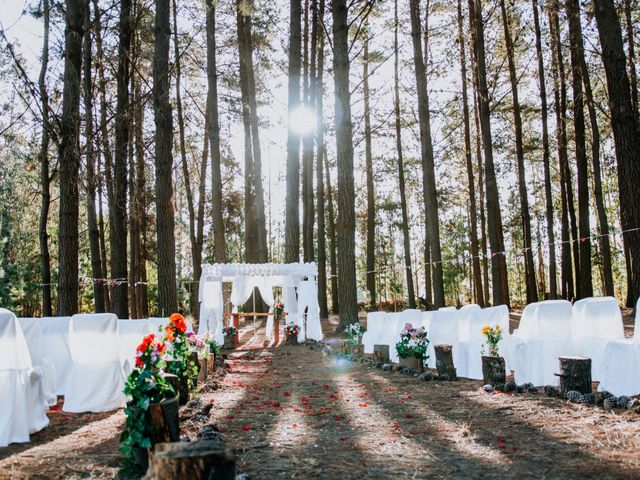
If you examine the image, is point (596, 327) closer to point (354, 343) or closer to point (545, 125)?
point (354, 343)

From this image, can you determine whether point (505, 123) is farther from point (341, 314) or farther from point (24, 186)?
point (24, 186)

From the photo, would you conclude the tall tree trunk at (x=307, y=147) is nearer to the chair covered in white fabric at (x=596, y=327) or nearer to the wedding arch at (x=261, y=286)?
the wedding arch at (x=261, y=286)

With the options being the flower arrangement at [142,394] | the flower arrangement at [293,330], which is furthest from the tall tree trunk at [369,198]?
the flower arrangement at [142,394]

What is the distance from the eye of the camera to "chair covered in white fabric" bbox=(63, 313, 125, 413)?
18.7 ft

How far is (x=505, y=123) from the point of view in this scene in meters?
20.5

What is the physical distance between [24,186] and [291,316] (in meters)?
16.0

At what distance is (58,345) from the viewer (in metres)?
6.67

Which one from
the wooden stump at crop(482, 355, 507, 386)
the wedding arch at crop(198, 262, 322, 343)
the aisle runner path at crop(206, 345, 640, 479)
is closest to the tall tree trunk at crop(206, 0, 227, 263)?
the wedding arch at crop(198, 262, 322, 343)

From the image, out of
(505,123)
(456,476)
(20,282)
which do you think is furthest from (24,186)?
(456,476)

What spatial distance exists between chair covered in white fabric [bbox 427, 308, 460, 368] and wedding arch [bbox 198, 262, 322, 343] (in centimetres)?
585

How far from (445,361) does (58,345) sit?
477 cm

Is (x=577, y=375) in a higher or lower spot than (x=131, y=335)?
lower

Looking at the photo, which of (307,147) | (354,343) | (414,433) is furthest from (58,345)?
(307,147)

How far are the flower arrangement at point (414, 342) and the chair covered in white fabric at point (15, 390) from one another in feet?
15.9
